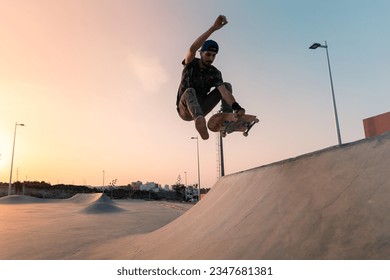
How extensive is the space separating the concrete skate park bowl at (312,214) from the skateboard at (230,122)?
0.86m

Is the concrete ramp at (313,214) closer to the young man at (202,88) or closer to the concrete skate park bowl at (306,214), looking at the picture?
the concrete skate park bowl at (306,214)

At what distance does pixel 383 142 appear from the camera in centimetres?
254

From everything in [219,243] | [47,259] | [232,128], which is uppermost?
[232,128]

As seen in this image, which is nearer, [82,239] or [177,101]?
[177,101]

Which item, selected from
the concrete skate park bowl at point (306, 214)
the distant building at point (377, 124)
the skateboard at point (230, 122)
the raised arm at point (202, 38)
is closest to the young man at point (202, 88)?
the raised arm at point (202, 38)

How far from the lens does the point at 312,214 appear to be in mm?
2580

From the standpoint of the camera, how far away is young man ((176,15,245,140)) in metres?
4.43

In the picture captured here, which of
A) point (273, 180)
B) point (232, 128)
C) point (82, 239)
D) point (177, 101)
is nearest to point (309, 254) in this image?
point (273, 180)

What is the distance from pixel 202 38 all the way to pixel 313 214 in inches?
112

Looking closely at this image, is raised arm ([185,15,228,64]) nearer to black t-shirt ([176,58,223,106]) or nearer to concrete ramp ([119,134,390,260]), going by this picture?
black t-shirt ([176,58,223,106])

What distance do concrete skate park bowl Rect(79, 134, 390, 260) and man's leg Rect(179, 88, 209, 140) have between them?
1121 millimetres

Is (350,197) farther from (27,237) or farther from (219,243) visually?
(27,237)

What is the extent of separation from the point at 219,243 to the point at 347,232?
1.54m

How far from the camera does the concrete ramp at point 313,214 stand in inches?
81.6
